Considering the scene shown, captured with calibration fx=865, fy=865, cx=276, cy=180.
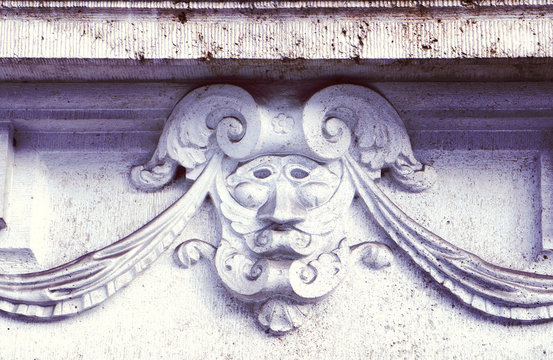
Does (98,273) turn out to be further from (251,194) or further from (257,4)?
(257,4)

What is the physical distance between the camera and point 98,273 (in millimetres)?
1831

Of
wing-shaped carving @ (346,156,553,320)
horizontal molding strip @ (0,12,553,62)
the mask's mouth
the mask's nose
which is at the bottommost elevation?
wing-shaped carving @ (346,156,553,320)

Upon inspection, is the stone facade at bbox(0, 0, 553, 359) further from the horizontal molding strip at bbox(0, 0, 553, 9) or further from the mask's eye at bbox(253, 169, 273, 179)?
the horizontal molding strip at bbox(0, 0, 553, 9)

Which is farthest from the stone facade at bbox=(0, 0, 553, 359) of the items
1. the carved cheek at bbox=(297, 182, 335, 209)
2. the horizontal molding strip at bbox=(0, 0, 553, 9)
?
the horizontal molding strip at bbox=(0, 0, 553, 9)

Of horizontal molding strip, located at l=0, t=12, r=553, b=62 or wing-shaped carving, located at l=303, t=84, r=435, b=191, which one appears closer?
horizontal molding strip, located at l=0, t=12, r=553, b=62

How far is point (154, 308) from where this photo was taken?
1858mm

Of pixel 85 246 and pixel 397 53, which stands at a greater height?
pixel 397 53

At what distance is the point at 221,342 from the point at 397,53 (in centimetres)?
71

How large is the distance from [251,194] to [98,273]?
1.20 feet

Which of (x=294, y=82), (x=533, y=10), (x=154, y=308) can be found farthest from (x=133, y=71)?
(x=533, y=10)

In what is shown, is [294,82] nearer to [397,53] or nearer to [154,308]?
[397,53]

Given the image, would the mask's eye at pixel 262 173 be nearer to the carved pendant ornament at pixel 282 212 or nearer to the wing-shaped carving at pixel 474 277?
the carved pendant ornament at pixel 282 212

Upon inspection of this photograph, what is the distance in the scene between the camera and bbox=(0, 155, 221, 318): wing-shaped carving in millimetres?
1836

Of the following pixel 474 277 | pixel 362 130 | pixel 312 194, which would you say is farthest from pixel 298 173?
pixel 474 277
